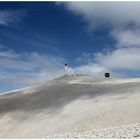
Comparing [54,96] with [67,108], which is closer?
[67,108]

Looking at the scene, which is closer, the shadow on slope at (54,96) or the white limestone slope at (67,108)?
the white limestone slope at (67,108)

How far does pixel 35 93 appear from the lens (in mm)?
33406

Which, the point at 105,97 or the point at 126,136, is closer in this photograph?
the point at 126,136

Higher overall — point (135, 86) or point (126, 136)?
point (135, 86)

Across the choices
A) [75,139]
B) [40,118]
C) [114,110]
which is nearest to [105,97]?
[114,110]

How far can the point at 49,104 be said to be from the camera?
29562 millimetres

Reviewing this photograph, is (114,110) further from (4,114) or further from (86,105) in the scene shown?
(4,114)

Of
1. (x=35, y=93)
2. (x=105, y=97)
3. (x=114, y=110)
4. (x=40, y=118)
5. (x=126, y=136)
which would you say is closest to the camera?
(x=126, y=136)

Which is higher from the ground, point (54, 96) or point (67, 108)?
point (54, 96)

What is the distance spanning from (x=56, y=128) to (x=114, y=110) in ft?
13.5

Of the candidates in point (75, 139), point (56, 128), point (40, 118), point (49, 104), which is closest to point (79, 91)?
point (49, 104)

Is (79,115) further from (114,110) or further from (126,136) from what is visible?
(126,136)

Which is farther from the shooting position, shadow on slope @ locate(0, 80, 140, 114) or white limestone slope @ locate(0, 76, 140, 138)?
shadow on slope @ locate(0, 80, 140, 114)

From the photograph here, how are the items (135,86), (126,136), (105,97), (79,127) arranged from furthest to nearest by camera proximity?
1. (135,86)
2. (105,97)
3. (79,127)
4. (126,136)
